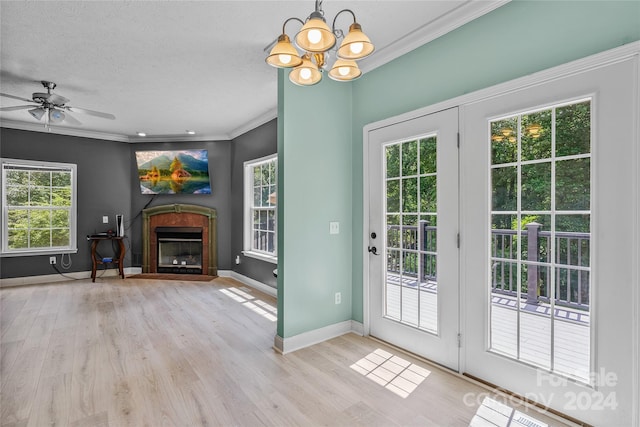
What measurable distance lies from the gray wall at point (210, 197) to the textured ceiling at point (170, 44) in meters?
1.59

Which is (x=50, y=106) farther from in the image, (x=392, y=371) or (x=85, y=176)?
(x=392, y=371)

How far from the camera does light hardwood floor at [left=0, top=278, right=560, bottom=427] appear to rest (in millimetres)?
1818

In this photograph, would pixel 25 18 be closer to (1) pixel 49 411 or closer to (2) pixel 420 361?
(1) pixel 49 411

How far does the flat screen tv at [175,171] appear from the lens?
18.5 feet

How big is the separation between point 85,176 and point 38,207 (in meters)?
0.84

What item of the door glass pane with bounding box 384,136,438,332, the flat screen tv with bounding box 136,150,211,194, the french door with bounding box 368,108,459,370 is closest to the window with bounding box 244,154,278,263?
the flat screen tv with bounding box 136,150,211,194

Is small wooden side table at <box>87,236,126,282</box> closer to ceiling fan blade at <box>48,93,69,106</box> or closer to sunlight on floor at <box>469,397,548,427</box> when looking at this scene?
ceiling fan blade at <box>48,93,69,106</box>

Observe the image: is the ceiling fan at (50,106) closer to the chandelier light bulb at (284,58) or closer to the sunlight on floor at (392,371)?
the chandelier light bulb at (284,58)

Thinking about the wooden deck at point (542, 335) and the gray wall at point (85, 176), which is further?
the gray wall at point (85, 176)

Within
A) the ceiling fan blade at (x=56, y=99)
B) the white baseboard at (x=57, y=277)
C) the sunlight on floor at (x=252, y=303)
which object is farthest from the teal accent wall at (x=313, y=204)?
the white baseboard at (x=57, y=277)

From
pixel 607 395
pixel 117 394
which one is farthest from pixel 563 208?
pixel 117 394

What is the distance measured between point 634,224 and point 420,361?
164cm

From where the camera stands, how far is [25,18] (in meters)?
2.23

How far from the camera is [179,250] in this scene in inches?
231
